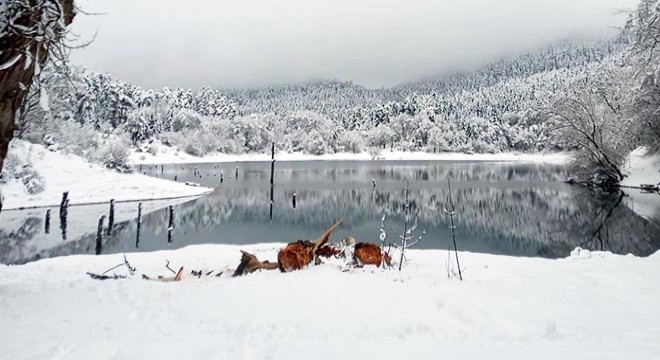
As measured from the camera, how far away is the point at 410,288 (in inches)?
339

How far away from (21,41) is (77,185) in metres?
36.0

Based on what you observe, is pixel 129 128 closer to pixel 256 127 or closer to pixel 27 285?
pixel 256 127

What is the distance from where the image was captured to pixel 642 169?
42844mm

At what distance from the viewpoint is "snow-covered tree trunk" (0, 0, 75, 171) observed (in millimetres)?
5699

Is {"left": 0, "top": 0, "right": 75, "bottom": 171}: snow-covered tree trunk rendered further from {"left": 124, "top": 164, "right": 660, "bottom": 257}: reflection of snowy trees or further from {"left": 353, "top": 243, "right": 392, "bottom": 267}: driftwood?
{"left": 124, "top": 164, "right": 660, "bottom": 257}: reflection of snowy trees

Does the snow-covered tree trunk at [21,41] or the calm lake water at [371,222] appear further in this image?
the calm lake water at [371,222]

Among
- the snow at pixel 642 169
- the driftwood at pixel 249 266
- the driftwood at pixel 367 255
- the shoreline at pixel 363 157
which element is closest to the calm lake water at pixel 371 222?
the snow at pixel 642 169

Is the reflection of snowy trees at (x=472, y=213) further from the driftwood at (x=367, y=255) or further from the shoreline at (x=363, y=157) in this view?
the shoreline at (x=363, y=157)

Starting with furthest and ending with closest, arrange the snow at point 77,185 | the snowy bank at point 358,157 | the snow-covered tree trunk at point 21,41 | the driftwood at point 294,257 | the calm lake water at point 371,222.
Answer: the snowy bank at point 358,157
the snow at point 77,185
the calm lake water at point 371,222
the driftwood at point 294,257
the snow-covered tree trunk at point 21,41

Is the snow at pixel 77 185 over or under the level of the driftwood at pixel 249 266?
over

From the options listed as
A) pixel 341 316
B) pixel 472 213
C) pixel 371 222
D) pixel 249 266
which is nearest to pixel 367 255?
pixel 249 266

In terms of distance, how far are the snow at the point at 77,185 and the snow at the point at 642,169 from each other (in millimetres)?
42114

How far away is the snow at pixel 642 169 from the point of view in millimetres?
40688

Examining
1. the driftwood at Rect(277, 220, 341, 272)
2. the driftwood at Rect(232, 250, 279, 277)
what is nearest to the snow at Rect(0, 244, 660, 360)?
the driftwood at Rect(277, 220, 341, 272)
